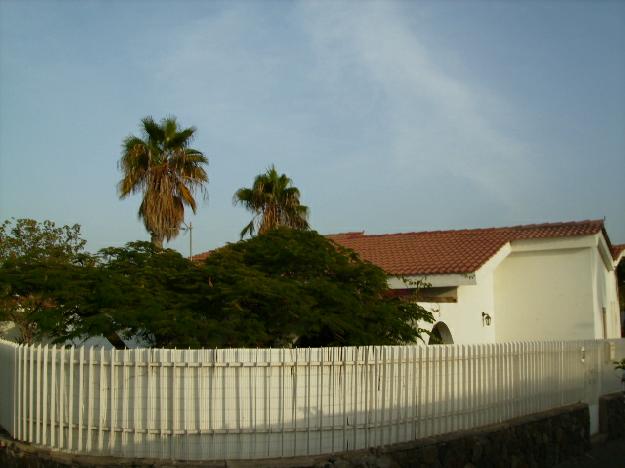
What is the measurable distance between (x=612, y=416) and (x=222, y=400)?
11.2 meters

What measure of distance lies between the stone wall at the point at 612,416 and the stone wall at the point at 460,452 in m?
1.91

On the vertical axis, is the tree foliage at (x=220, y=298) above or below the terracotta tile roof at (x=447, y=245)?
below

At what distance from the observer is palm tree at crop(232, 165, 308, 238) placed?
28578mm

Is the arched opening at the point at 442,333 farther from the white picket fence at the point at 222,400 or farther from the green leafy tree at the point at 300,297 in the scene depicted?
the white picket fence at the point at 222,400

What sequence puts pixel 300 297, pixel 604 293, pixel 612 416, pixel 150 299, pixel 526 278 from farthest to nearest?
pixel 604 293 < pixel 526 278 < pixel 612 416 < pixel 300 297 < pixel 150 299

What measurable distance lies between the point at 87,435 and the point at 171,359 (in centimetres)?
147

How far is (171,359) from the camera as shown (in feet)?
28.5

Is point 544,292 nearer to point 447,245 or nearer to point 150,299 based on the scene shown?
point 447,245

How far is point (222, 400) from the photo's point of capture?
8688mm

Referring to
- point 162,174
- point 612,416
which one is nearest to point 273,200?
point 162,174

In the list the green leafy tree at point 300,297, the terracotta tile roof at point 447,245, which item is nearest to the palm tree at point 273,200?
the terracotta tile roof at point 447,245

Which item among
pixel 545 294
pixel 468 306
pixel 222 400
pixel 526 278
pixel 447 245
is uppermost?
pixel 447 245

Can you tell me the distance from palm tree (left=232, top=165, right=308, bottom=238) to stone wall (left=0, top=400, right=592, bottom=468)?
1625 centimetres

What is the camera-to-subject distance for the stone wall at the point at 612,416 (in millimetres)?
16031
